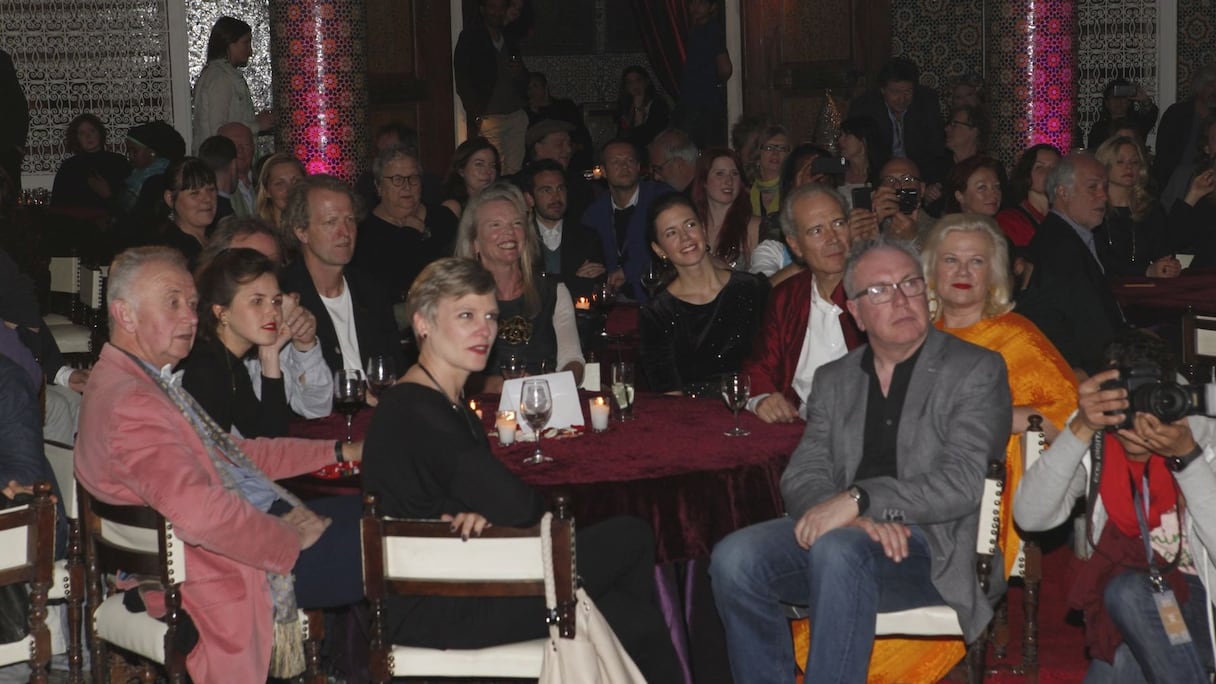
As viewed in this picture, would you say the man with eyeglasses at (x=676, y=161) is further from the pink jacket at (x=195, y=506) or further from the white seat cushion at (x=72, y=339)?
the pink jacket at (x=195, y=506)

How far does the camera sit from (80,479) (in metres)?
3.50

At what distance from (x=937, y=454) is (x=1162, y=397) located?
727 mm

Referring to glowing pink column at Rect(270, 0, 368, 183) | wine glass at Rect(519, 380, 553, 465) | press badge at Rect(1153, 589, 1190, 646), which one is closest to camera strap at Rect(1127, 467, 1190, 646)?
press badge at Rect(1153, 589, 1190, 646)

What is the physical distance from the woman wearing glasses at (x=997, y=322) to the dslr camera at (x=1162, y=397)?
0.88 meters

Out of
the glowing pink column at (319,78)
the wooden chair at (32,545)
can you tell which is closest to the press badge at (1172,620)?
the wooden chair at (32,545)

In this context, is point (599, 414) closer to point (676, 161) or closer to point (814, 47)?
point (676, 161)

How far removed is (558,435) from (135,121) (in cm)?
758

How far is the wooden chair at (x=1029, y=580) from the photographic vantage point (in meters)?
3.63

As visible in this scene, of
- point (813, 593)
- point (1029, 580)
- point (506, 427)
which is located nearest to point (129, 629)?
point (506, 427)

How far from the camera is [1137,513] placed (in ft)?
10.5

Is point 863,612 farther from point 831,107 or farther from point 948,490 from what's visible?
point 831,107

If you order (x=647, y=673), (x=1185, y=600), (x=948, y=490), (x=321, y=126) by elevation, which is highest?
(x=321, y=126)

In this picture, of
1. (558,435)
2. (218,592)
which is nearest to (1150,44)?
(558,435)

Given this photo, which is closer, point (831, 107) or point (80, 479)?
point (80, 479)
